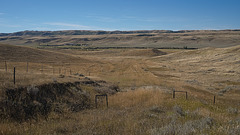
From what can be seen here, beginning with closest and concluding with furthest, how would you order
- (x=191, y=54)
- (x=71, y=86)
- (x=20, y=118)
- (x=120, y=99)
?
(x=20, y=118) → (x=120, y=99) → (x=71, y=86) → (x=191, y=54)

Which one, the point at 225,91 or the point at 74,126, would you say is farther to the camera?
the point at 225,91

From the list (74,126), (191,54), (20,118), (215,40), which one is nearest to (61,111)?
(20,118)

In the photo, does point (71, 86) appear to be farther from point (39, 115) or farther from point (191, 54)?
point (191, 54)

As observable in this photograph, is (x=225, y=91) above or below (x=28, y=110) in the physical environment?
below

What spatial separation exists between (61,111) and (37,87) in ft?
9.10

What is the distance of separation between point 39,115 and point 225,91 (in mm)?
23556

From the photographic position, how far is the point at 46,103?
11438 millimetres

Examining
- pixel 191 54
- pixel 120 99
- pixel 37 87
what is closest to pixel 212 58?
pixel 191 54

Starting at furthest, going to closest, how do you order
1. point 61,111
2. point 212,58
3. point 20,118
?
point 212,58 → point 61,111 → point 20,118

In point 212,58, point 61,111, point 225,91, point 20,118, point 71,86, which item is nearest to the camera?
point 20,118

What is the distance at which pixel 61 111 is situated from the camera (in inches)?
436

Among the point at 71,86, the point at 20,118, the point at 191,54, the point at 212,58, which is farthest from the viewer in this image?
the point at 191,54

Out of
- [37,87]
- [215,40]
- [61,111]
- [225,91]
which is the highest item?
[215,40]

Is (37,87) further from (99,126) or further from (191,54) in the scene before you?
(191,54)
